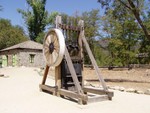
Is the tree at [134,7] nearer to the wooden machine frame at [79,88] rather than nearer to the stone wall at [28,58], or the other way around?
the wooden machine frame at [79,88]

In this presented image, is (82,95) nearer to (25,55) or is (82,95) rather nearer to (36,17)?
(25,55)

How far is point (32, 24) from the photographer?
4147 centimetres

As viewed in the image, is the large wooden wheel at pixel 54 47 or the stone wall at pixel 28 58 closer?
the large wooden wheel at pixel 54 47

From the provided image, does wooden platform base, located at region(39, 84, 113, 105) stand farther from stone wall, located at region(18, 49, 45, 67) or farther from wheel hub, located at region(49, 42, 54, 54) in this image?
stone wall, located at region(18, 49, 45, 67)

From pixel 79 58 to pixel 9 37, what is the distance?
37.6 m

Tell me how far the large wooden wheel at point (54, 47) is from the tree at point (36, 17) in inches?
1244

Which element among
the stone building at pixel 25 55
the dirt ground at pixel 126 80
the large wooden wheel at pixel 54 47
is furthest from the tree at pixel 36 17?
the large wooden wheel at pixel 54 47

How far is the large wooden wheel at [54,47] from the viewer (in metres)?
8.91

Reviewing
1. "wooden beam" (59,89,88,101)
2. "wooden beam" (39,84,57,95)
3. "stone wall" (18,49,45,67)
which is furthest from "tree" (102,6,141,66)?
"wooden beam" (59,89,88,101)

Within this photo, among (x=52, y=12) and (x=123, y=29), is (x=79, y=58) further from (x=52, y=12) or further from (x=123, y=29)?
(x=52, y=12)

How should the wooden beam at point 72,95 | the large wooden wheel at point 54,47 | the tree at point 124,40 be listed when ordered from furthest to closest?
the tree at point 124,40, the large wooden wheel at point 54,47, the wooden beam at point 72,95

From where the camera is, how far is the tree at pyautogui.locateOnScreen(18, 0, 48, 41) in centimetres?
4068

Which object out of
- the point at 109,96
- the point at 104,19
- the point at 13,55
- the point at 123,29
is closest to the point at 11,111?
the point at 109,96

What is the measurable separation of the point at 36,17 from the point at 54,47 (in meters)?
32.7
